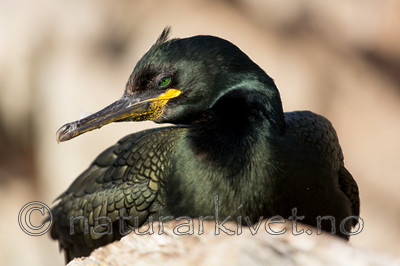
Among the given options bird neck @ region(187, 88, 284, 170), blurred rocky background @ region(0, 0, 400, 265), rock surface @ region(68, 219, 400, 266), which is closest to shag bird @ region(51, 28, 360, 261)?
bird neck @ region(187, 88, 284, 170)

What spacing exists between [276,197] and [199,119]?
58 centimetres

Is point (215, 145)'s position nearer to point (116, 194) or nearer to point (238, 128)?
point (238, 128)

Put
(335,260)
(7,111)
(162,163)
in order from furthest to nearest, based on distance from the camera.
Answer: (7,111)
(162,163)
(335,260)

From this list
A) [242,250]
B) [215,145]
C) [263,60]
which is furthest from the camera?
[263,60]

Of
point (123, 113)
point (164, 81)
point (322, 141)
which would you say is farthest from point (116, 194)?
point (322, 141)

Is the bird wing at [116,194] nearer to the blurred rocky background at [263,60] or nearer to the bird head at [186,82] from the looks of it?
the bird head at [186,82]

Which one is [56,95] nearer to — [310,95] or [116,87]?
[116,87]

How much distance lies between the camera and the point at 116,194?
12.2ft

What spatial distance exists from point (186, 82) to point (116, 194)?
0.85 m

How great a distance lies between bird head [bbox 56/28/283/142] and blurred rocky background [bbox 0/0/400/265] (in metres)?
3.06

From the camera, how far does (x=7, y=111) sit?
707 centimetres

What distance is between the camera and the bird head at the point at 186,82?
3256mm

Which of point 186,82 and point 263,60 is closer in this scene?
point 186,82

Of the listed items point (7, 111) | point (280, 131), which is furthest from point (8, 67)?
point (280, 131)
